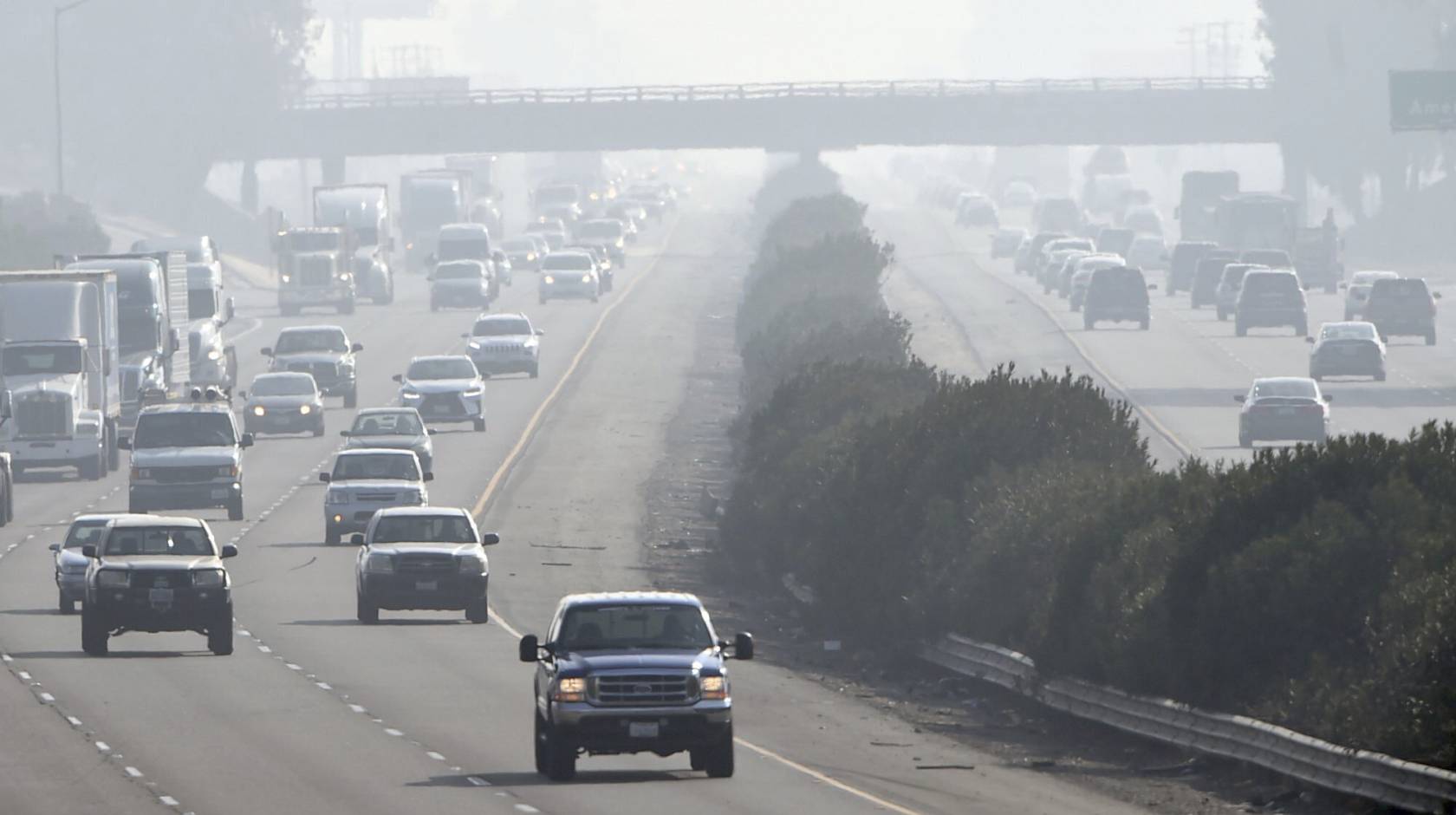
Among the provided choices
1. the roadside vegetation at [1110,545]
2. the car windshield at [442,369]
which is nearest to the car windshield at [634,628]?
the roadside vegetation at [1110,545]

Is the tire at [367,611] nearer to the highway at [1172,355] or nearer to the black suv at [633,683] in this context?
the black suv at [633,683]

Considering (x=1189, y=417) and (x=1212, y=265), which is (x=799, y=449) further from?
(x=1212, y=265)

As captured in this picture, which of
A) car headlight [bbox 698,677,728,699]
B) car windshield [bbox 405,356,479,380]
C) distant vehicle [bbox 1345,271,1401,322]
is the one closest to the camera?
car headlight [bbox 698,677,728,699]

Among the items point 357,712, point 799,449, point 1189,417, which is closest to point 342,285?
point 1189,417

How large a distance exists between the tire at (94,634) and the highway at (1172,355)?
25611 mm

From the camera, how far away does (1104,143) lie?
497 ft

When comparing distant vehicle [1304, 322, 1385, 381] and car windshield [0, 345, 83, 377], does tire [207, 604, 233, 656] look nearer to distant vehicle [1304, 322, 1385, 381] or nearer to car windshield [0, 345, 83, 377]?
car windshield [0, 345, 83, 377]

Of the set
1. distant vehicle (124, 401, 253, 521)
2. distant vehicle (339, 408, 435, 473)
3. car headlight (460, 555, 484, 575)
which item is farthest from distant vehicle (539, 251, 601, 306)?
car headlight (460, 555, 484, 575)

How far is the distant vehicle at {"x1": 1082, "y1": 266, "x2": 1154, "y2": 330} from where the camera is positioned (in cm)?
8944

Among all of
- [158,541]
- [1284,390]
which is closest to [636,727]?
[158,541]

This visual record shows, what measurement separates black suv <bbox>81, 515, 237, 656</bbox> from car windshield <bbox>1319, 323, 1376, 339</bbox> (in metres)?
42.9

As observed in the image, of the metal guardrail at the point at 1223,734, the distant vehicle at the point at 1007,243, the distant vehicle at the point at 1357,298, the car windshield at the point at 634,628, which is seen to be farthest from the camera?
the distant vehicle at the point at 1007,243

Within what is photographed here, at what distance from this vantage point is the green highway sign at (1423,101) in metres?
93.8

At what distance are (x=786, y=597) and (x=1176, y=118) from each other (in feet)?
355
